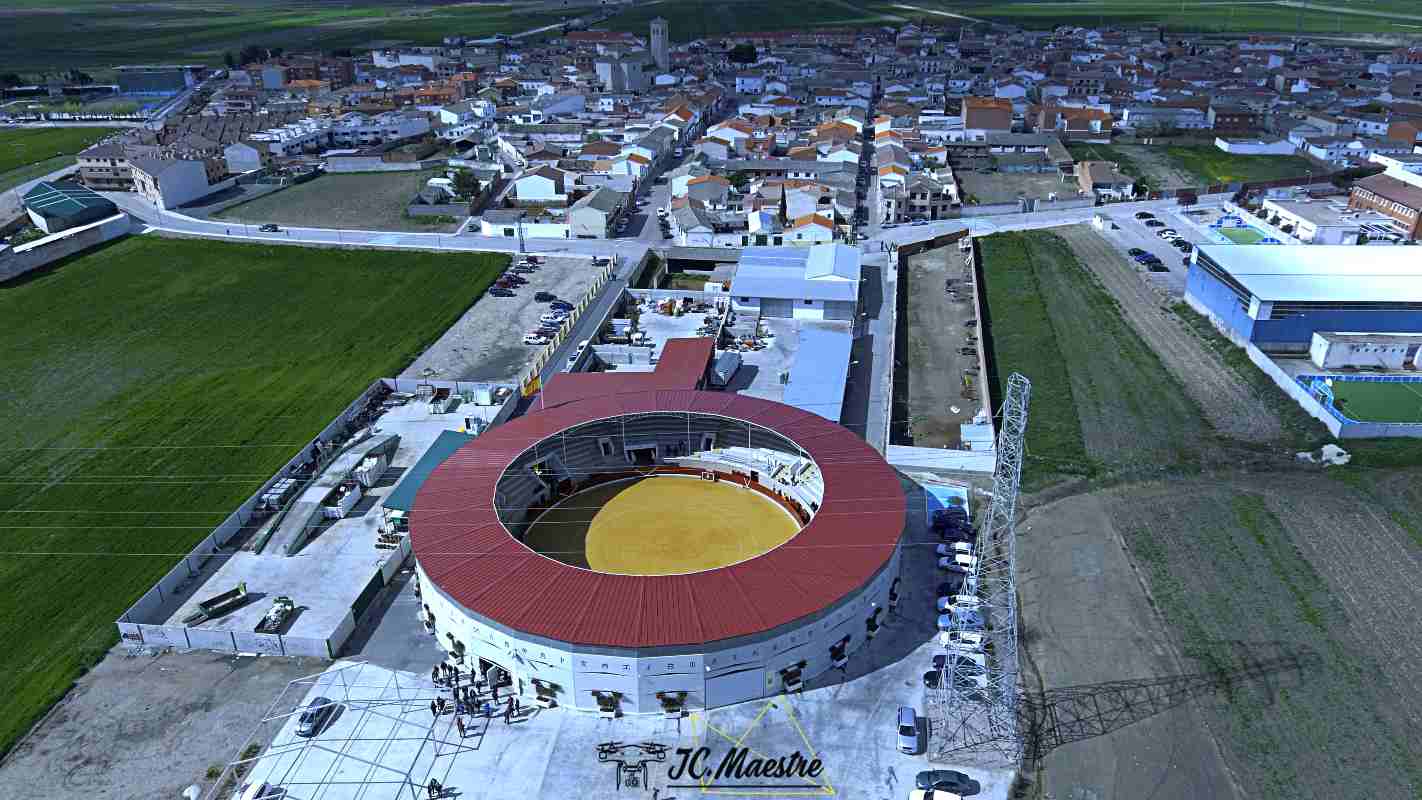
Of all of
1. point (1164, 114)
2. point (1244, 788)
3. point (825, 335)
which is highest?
point (1164, 114)

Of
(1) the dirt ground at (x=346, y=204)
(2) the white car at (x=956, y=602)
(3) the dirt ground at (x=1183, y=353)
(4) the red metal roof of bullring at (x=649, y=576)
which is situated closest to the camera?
(4) the red metal roof of bullring at (x=649, y=576)

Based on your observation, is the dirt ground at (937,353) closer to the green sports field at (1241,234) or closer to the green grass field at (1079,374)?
the green grass field at (1079,374)

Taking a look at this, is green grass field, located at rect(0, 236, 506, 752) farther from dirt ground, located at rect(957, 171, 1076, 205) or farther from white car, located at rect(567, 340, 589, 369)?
dirt ground, located at rect(957, 171, 1076, 205)

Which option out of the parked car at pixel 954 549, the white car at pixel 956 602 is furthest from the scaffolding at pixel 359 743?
the parked car at pixel 954 549

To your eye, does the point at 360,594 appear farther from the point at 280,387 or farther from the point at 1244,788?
the point at 1244,788

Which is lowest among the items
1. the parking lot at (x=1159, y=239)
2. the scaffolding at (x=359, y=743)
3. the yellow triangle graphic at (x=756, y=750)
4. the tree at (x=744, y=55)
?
the yellow triangle graphic at (x=756, y=750)

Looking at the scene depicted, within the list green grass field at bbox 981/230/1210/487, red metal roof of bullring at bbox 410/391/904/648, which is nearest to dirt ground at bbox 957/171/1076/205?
green grass field at bbox 981/230/1210/487

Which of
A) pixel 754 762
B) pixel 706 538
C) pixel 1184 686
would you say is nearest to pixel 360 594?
pixel 706 538
